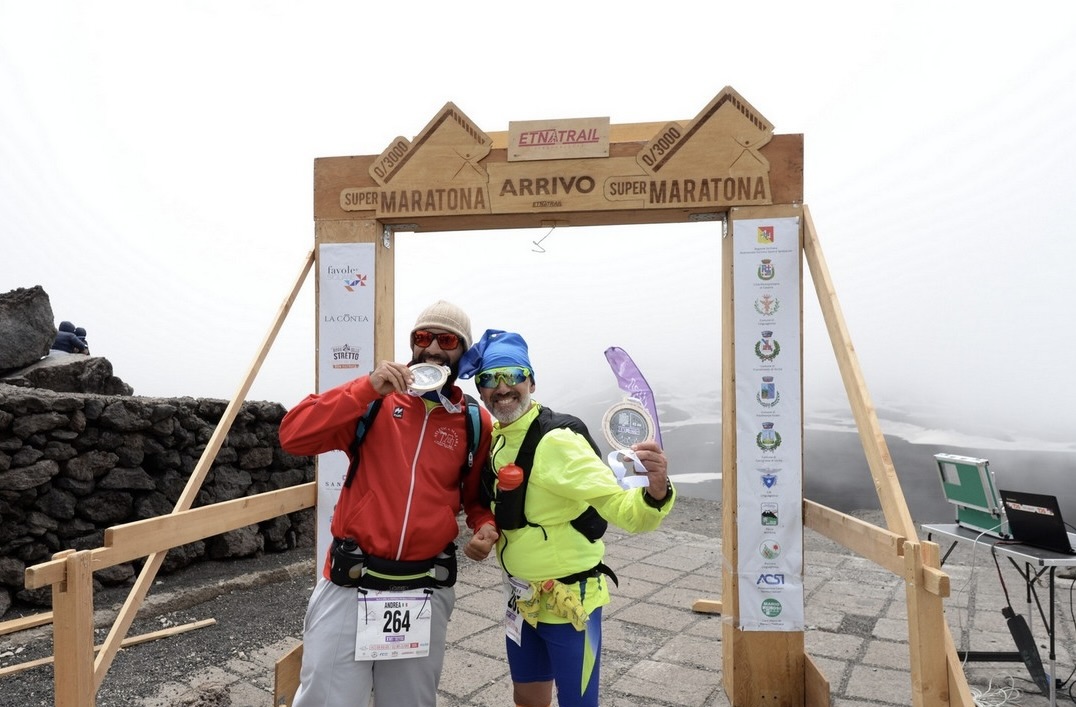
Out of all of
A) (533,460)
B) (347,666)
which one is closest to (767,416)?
(533,460)

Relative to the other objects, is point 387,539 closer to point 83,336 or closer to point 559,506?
point 559,506

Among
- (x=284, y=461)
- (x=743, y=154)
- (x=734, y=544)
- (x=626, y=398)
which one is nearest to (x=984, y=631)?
(x=734, y=544)

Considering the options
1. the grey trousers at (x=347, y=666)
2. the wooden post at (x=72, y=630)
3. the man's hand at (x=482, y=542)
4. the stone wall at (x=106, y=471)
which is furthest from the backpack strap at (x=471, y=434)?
the stone wall at (x=106, y=471)

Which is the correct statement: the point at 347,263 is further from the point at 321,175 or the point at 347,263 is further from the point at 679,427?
the point at 679,427

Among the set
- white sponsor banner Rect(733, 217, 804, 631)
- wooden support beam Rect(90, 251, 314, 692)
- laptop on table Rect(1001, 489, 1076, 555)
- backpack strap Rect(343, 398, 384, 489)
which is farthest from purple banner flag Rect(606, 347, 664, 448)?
laptop on table Rect(1001, 489, 1076, 555)

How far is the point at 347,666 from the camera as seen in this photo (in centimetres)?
229

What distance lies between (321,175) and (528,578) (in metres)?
3.11

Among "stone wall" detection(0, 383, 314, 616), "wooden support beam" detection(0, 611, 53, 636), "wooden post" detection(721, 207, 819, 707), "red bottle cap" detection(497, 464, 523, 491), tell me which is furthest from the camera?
"stone wall" detection(0, 383, 314, 616)

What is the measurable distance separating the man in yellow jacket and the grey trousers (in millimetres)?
336

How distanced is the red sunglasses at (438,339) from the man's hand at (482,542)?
0.69m

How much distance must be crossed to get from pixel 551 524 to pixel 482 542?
267mm

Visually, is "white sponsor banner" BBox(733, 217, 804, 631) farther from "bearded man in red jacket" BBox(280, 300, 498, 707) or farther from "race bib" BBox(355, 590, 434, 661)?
"race bib" BBox(355, 590, 434, 661)

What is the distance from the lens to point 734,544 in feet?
12.9

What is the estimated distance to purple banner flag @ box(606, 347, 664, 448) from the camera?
2490 millimetres
